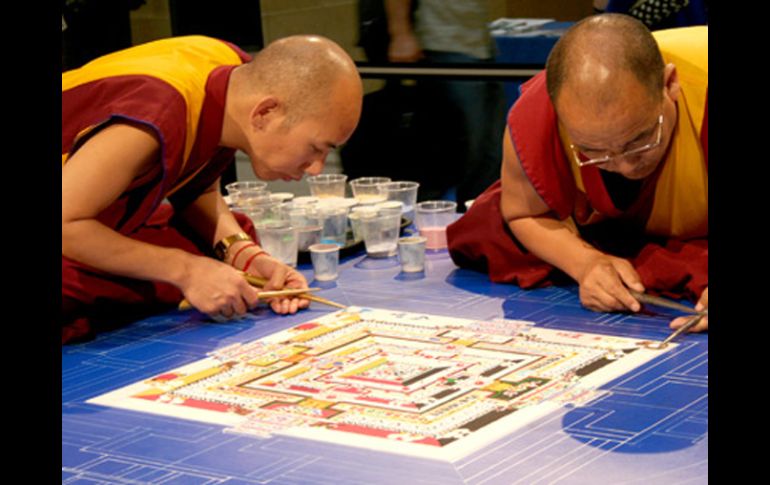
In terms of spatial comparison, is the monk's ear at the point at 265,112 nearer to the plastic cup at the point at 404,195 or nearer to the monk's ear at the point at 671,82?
the monk's ear at the point at 671,82

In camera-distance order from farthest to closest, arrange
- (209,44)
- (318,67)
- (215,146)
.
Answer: (209,44) < (215,146) < (318,67)

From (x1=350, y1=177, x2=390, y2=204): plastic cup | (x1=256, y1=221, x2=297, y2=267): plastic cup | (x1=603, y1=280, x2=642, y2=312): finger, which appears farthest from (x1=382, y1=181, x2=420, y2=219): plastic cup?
(x1=603, y1=280, x2=642, y2=312): finger

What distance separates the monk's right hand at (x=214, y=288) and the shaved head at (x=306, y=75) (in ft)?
1.34

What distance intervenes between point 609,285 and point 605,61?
1.99 feet

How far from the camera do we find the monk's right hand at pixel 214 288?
2779mm

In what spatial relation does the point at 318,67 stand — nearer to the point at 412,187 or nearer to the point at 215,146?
the point at 215,146

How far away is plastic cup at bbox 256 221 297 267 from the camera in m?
3.40

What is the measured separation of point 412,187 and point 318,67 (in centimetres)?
119

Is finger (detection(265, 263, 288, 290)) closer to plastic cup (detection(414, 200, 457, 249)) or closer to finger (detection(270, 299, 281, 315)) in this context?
finger (detection(270, 299, 281, 315))

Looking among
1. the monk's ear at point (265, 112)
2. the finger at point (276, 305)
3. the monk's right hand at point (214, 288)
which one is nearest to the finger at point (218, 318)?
the monk's right hand at point (214, 288)

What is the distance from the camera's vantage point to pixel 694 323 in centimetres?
255

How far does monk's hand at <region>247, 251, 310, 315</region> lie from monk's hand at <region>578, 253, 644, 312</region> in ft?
2.37

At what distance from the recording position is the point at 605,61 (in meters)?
2.41

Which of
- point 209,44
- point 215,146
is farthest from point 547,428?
point 209,44
